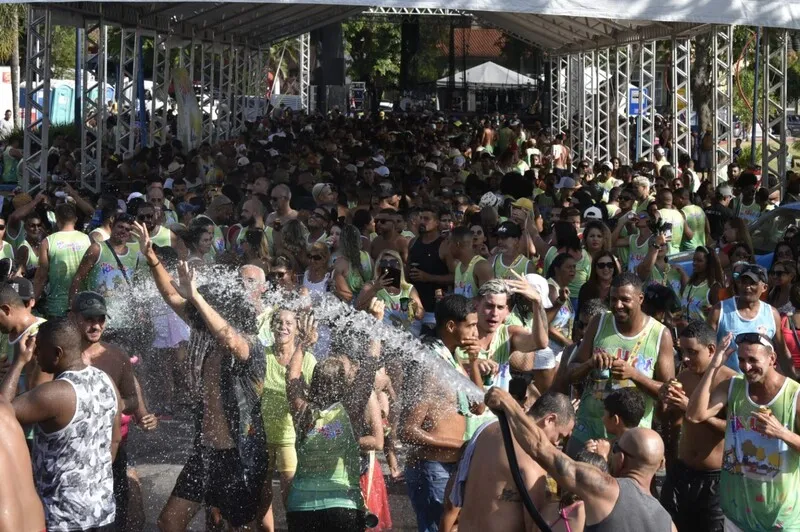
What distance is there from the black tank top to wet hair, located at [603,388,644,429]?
170 inches

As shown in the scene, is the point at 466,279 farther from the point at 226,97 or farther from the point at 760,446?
the point at 226,97

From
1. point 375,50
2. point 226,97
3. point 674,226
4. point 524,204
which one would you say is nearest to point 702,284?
point 674,226

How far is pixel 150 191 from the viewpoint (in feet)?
44.6

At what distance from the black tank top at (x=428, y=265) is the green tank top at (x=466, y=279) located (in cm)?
69

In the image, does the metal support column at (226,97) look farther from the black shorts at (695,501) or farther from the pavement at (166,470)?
the black shorts at (695,501)

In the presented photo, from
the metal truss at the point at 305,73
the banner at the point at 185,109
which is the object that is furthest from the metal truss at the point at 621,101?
the metal truss at the point at 305,73

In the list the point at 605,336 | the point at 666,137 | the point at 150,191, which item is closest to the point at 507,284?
the point at 605,336

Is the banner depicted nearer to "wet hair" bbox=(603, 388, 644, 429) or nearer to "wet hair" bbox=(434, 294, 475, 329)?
"wet hair" bbox=(434, 294, 475, 329)

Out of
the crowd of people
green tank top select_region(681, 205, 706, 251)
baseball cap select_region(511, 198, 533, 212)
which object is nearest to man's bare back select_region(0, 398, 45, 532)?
the crowd of people

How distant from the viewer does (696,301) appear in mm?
9875

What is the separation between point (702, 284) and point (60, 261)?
510 cm

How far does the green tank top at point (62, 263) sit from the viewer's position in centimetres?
1012

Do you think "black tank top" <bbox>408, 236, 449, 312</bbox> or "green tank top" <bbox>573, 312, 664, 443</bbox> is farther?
"black tank top" <bbox>408, 236, 449, 312</bbox>

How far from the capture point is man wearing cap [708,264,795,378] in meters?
8.03
